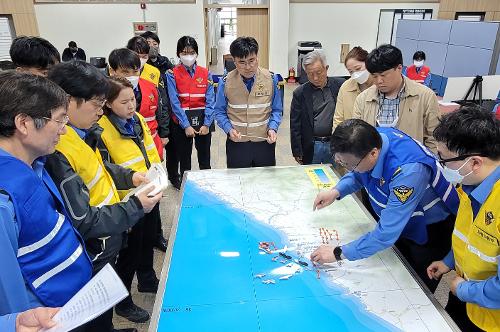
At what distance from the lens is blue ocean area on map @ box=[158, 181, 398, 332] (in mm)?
1192

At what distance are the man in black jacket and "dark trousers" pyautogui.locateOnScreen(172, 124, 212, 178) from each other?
99 cm

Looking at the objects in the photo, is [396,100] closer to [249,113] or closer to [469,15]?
[249,113]

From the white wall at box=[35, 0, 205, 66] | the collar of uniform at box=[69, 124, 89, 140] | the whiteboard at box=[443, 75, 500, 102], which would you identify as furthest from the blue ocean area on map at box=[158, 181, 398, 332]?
the white wall at box=[35, 0, 205, 66]

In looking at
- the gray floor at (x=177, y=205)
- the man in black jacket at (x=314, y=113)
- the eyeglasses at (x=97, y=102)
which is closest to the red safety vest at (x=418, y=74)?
the gray floor at (x=177, y=205)

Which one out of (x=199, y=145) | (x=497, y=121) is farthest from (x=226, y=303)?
(x=199, y=145)

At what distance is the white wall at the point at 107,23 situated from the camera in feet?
24.8

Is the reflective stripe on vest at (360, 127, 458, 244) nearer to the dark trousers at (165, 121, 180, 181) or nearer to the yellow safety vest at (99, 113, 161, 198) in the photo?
the yellow safety vest at (99, 113, 161, 198)

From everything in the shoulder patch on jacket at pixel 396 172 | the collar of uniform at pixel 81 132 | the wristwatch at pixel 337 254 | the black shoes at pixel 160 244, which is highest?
the collar of uniform at pixel 81 132

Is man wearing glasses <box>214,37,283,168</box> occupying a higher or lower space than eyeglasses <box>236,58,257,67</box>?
lower

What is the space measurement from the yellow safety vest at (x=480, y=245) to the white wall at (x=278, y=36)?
25.5 feet

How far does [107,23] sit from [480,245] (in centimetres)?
833

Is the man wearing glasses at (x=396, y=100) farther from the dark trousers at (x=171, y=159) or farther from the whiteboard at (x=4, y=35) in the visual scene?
the whiteboard at (x=4, y=35)

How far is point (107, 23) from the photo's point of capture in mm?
7711

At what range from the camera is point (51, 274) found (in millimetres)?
1119
